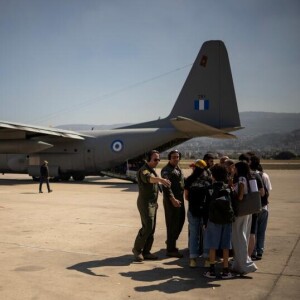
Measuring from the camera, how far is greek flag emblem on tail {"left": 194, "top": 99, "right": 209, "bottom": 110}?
23016mm

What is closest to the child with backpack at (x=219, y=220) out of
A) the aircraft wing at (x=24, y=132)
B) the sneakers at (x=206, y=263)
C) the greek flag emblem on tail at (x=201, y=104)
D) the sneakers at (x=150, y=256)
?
the sneakers at (x=206, y=263)

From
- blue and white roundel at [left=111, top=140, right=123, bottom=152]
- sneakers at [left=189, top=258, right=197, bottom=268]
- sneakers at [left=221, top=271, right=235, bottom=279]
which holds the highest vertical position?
blue and white roundel at [left=111, top=140, right=123, bottom=152]

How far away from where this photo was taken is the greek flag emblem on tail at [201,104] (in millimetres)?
23016

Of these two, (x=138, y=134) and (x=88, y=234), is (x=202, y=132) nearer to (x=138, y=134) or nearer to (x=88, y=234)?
(x=138, y=134)

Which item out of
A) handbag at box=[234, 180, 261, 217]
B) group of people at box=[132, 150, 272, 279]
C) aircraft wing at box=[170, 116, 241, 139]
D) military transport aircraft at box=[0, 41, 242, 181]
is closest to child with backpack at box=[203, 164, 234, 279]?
group of people at box=[132, 150, 272, 279]

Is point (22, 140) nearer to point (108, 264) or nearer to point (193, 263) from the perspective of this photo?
point (108, 264)

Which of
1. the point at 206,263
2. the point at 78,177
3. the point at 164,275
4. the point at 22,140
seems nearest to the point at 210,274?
the point at 206,263

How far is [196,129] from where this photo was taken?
888 inches

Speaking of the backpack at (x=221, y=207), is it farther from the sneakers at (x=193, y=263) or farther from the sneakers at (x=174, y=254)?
the sneakers at (x=174, y=254)

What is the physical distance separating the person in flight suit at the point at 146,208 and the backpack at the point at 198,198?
761 millimetres

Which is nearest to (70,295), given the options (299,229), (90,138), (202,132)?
(299,229)

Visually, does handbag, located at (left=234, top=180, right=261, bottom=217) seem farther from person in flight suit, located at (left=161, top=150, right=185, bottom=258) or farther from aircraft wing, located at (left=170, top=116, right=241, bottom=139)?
aircraft wing, located at (left=170, top=116, right=241, bottom=139)

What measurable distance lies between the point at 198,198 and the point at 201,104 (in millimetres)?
16517

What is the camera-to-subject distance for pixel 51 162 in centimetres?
2625
